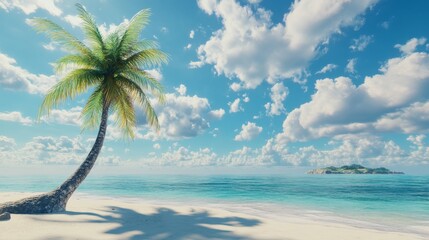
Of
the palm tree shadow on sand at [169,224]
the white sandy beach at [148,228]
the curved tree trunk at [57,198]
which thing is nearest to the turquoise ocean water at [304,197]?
the palm tree shadow on sand at [169,224]

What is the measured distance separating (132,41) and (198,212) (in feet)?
35.7

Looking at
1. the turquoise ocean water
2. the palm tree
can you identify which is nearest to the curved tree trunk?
the palm tree

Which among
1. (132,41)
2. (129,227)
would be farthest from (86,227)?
(132,41)

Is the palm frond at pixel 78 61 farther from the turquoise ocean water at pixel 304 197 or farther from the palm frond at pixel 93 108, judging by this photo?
the turquoise ocean water at pixel 304 197

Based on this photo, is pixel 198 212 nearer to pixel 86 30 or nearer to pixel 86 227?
pixel 86 227

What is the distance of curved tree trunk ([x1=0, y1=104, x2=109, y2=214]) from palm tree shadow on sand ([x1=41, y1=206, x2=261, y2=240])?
94 cm

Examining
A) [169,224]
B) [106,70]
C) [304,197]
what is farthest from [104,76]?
[304,197]

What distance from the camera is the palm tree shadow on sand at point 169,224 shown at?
891 centimetres

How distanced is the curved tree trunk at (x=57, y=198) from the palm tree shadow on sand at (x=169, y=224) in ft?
3.09

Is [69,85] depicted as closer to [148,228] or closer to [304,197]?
[148,228]

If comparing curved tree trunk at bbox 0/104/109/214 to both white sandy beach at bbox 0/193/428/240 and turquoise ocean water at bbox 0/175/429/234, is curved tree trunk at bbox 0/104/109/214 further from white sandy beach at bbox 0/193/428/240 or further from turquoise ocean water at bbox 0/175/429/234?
turquoise ocean water at bbox 0/175/429/234

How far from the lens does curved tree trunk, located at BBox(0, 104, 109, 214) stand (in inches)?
451

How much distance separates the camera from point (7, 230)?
849 cm

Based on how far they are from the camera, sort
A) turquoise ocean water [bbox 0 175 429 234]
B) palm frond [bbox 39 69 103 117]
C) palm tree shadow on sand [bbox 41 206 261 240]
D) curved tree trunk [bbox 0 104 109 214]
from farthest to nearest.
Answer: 1. turquoise ocean water [bbox 0 175 429 234]
2. palm frond [bbox 39 69 103 117]
3. curved tree trunk [bbox 0 104 109 214]
4. palm tree shadow on sand [bbox 41 206 261 240]
